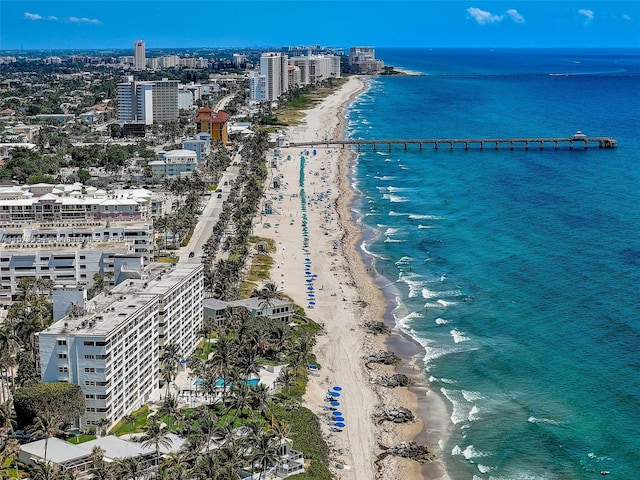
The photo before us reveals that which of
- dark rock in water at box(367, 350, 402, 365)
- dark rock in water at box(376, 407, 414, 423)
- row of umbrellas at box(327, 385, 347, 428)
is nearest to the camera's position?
row of umbrellas at box(327, 385, 347, 428)

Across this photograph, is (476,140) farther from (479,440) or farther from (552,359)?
(479,440)

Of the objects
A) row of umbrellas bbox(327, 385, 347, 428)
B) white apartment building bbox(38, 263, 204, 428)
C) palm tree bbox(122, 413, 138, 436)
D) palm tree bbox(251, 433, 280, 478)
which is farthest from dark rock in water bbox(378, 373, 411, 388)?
palm tree bbox(122, 413, 138, 436)

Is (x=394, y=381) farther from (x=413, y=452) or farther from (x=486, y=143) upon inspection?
(x=486, y=143)

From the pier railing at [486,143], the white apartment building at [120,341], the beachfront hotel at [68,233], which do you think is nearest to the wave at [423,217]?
the beachfront hotel at [68,233]

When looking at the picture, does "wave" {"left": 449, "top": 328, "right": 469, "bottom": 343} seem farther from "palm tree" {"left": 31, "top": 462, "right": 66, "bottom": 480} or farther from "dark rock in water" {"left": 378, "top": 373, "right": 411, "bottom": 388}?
"palm tree" {"left": 31, "top": 462, "right": 66, "bottom": 480}

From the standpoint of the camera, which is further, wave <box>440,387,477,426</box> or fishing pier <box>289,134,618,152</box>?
fishing pier <box>289,134,618,152</box>

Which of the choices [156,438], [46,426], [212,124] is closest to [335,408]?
[156,438]
